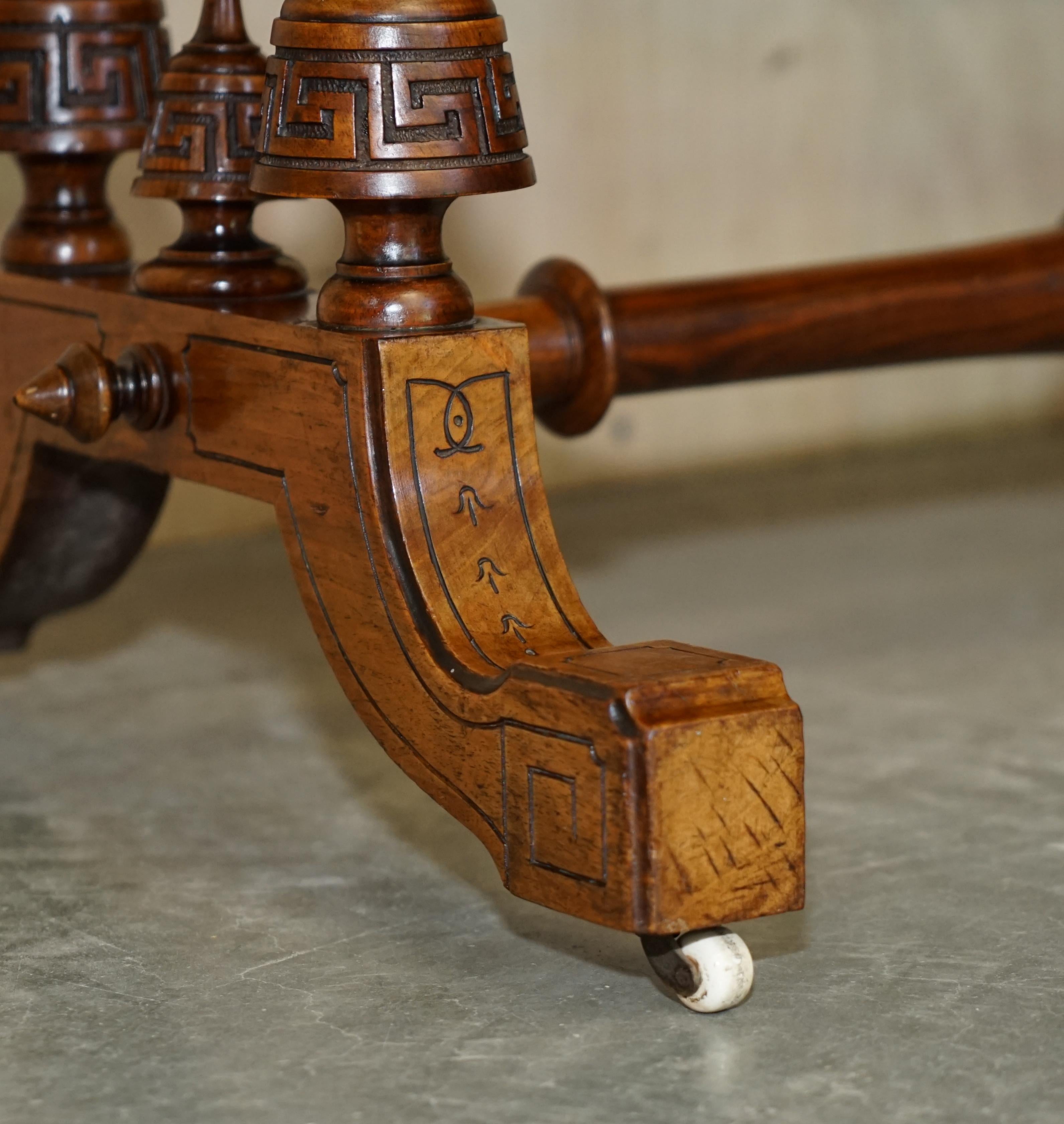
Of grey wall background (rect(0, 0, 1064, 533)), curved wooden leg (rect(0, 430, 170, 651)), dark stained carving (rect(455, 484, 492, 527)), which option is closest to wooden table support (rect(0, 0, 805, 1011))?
dark stained carving (rect(455, 484, 492, 527))

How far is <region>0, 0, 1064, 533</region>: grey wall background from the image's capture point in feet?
6.39

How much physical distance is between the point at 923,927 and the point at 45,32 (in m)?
0.73

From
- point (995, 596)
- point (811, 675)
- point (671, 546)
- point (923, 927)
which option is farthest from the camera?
point (671, 546)

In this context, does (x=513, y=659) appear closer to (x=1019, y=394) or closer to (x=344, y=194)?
(x=344, y=194)

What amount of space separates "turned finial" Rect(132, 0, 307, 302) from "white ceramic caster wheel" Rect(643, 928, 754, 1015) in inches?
17.3

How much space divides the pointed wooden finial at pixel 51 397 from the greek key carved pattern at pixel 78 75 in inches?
9.1

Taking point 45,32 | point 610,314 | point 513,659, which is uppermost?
point 45,32

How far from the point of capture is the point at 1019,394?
2.34 metres

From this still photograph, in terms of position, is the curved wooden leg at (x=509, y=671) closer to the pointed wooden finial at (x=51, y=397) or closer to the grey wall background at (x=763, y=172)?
the pointed wooden finial at (x=51, y=397)

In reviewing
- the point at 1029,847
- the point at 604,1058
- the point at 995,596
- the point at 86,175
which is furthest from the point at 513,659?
the point at 995,596

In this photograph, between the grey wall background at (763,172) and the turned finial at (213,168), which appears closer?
the turned finial at (213,168)

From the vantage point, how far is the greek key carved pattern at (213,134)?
103cm

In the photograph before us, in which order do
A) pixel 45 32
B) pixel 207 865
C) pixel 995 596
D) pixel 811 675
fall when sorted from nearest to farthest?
pixel 207 865 < pixel 45 32 < pixel 811 675 < pixel 995 596

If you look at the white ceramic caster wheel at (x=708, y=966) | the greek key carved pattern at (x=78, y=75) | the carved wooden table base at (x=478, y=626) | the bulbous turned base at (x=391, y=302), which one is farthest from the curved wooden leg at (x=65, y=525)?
the white ceramic caster wheel at (x=708, y=966)
